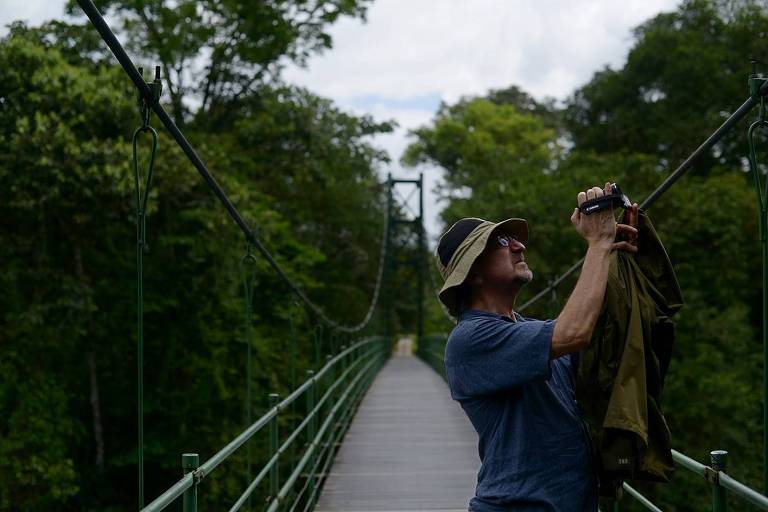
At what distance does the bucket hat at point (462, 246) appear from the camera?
256 cm

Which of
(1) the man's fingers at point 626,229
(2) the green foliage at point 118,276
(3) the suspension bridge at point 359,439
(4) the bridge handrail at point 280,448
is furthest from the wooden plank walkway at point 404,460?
(1) the man's fingers at point 626,229

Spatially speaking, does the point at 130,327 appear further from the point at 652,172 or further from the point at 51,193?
the point at 652,172

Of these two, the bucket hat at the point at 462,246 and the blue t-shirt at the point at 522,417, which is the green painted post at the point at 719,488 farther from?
the bucket hat at the point at 462,246

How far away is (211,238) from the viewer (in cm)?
1600

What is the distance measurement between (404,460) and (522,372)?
22.4ft

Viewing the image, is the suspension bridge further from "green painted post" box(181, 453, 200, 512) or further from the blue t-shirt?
the blue t-shirt

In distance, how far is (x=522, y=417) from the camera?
2449 millimetres

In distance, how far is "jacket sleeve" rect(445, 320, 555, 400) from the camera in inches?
92.6

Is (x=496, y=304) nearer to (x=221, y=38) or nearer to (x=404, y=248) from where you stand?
(x=221, y=38)

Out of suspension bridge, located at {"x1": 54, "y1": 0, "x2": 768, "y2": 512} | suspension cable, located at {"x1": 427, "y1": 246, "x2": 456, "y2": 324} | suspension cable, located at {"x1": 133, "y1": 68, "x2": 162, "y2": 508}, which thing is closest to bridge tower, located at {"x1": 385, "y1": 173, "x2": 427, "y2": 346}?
suspension cable, located at {"x1": 427, "y1": 246, "x2": 456, "y2": 324}

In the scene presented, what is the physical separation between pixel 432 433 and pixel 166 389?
7789mm

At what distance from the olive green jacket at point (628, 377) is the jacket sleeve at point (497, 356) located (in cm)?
11

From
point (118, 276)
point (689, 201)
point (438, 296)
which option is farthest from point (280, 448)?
point (689, 201)

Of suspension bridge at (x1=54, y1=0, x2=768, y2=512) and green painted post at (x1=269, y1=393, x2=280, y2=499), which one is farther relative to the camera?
green painted post at (x1=269, y1=393, x2=280, y2=499)
